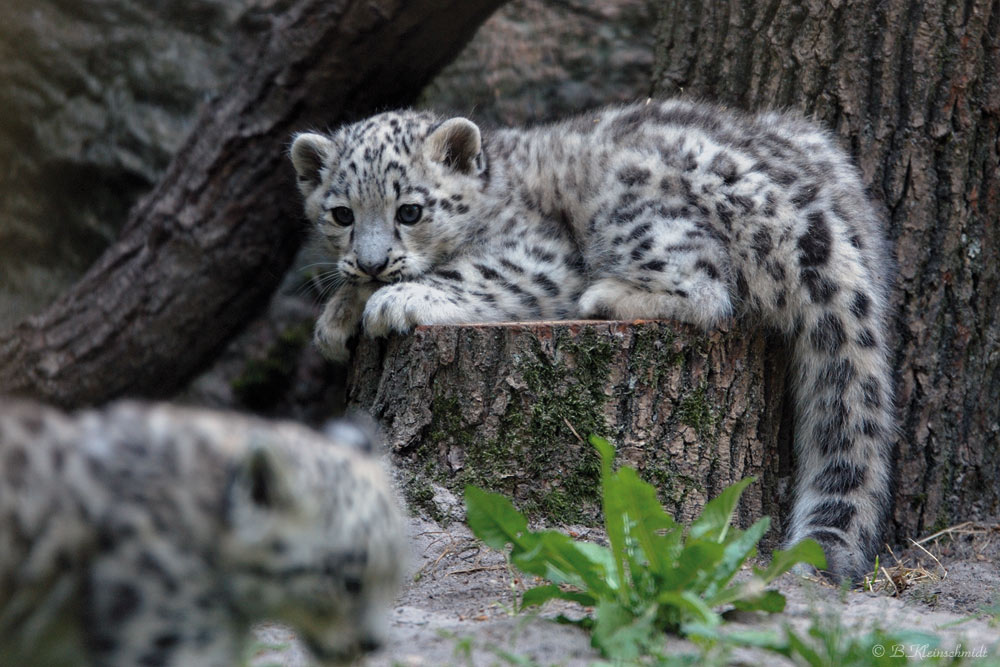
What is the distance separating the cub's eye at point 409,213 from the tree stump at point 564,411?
0.92 metres

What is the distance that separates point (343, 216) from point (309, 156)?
19.2 inches

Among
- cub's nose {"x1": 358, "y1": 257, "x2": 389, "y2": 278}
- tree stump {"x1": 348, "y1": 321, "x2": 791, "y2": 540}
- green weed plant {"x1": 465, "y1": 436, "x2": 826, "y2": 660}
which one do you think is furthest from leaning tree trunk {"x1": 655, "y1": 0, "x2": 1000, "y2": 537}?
cub's nose {"x1": 358, "y1": 257, "x2": 389, "y2": 278}

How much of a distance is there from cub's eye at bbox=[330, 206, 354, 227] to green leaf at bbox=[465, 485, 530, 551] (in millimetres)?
2290

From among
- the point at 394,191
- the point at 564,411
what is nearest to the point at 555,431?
the point at 564,411

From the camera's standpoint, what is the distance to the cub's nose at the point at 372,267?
528cm

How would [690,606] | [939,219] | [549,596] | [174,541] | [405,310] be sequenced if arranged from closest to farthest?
[174,541] → [690,606] → [549,596] → [405,310] → [939,219]

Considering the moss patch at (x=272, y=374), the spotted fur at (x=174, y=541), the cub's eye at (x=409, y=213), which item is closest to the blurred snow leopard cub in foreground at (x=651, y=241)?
the cub's eye at (x=409, y=213)

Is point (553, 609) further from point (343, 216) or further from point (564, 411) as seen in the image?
point (343, 216)

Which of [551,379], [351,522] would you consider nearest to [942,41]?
[551,379]

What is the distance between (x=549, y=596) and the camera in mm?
3600

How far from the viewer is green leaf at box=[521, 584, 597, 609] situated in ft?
11.7

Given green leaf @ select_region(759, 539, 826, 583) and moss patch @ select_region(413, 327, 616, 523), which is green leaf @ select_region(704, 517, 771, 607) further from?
moss patch @ select_region(413, 327, 616, 523)

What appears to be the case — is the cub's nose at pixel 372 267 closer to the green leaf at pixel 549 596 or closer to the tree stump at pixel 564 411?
the tree stump at pixel 564 411

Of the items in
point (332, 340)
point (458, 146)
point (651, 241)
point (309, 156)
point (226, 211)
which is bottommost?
point (332, 340)
